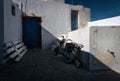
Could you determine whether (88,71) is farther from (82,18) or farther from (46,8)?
(82,18)

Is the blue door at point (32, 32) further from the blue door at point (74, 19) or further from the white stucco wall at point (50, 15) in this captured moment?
the blue door at point (74, 19)

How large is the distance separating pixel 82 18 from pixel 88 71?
31.2 ft

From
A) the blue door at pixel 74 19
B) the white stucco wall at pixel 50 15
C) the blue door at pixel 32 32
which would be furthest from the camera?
the blue door at pixel 74 19

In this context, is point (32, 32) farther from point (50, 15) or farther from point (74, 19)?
point (74, 19)

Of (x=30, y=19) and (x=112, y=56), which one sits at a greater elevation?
(x=30, y=19)

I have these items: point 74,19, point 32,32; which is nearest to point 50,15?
point 32,32

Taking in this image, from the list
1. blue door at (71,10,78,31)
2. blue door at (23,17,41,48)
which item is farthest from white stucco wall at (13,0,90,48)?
blue door at (71,10,78,31)

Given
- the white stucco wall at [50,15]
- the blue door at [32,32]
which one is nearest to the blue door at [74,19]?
the white stucco wall at [50,15]

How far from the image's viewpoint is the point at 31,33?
1166 centimetres

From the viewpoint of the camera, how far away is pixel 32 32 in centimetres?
1169

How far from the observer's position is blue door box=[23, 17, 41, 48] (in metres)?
11.6

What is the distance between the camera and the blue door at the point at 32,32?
11570mm

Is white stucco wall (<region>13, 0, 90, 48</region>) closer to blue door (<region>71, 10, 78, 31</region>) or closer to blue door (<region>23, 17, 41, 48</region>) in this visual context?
blue door (<region>23, 17, 41, 48</region>)

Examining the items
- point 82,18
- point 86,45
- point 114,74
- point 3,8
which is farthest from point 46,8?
point 114,74
